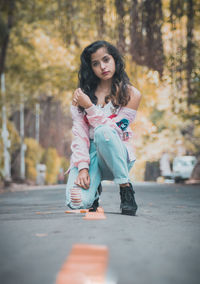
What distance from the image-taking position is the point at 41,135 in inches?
1219

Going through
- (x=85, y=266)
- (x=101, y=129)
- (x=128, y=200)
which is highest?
(x=101, y=129)

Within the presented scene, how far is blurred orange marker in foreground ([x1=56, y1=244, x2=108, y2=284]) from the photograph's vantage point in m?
1.89

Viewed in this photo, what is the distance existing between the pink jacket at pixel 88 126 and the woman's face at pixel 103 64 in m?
0.36

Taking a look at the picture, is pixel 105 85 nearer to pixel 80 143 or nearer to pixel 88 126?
pixel 88 126

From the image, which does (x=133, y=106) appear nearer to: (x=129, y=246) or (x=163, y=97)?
(x=129, y=246)

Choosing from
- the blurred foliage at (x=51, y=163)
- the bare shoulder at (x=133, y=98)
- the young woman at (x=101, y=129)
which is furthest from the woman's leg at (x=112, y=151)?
the blurred foliage at (x=51, y=163)

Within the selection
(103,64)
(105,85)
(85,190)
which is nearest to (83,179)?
(85,190)

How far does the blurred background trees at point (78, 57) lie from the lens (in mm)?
7520

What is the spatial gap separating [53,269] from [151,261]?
0.47 meters

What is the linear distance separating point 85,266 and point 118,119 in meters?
2.30

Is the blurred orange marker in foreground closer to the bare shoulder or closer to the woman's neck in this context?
the bare shoulder

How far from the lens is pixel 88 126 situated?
14.6 feet

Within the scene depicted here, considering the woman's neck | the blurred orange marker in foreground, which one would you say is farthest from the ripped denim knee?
the blurred orange marker in foreground

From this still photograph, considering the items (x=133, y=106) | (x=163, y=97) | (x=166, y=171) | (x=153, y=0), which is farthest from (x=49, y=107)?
(x=133, y=106)
